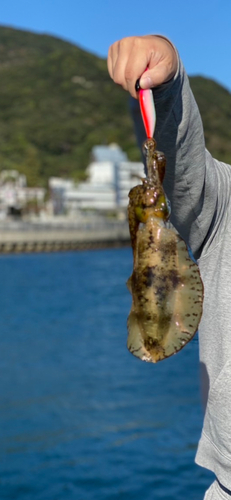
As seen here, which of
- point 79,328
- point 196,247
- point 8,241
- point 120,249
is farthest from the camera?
point 120,249

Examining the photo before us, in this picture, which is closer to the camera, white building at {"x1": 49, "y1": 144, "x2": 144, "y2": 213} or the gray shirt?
the gray shirt

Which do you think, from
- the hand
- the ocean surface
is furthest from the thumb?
the ocean surface

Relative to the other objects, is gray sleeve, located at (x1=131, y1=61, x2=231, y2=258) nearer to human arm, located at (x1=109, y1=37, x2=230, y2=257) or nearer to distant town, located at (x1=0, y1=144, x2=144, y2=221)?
human arm, located at (x1=109, y1=37, x2=230, y2=257)

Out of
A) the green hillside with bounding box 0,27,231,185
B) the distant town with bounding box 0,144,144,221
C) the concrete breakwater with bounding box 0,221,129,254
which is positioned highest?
the green hillside with bounding box 0,27,231,185

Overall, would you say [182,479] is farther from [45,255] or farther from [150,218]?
[45,255]

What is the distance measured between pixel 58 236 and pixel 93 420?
1843 inches

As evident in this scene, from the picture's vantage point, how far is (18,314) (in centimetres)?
2216

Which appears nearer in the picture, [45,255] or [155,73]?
[155,73]

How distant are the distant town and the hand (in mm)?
74994

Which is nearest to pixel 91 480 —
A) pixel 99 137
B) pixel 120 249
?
pixel 120 249

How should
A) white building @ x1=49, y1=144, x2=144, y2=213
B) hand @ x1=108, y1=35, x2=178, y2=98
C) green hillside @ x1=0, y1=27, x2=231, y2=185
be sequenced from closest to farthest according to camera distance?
hand @ x1=108, y1=35, x2=178, y2=98
white building @ x1=49, y1=144, x2=144, y2=213
green hillside @ x1=0, y1=27, x2=231, y2=185

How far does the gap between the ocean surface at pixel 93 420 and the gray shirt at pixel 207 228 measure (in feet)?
0.76

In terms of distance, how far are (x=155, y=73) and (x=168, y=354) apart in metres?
0.67

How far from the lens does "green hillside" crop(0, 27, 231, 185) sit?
109m
